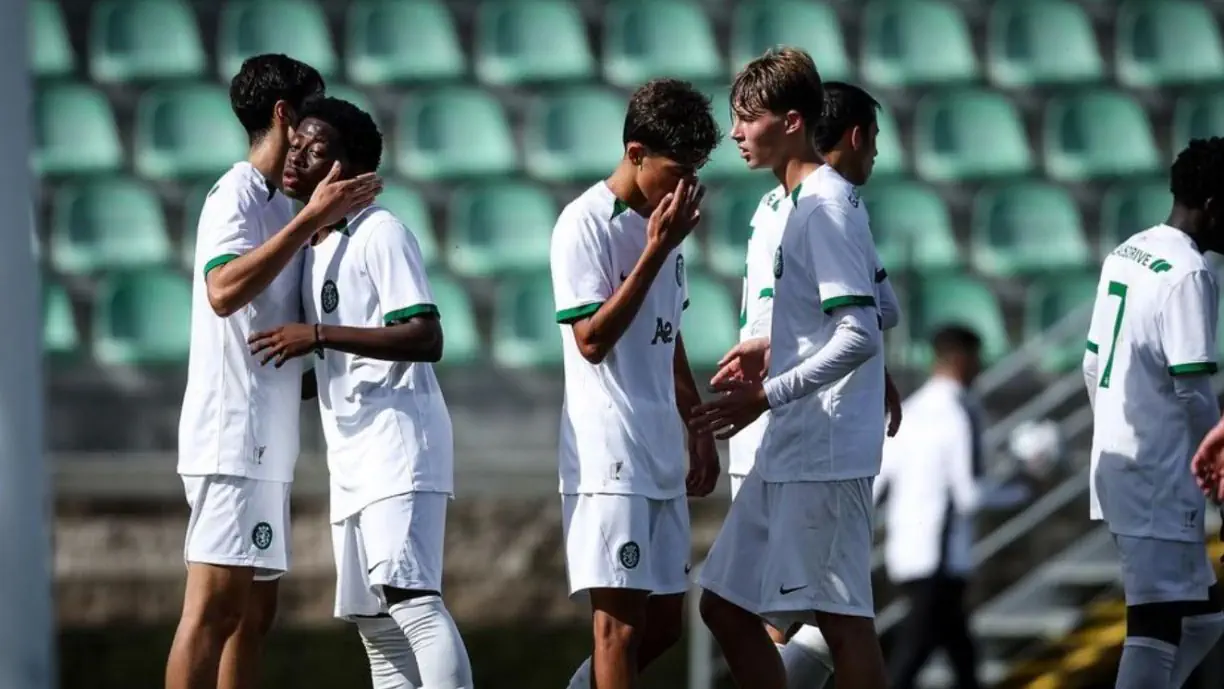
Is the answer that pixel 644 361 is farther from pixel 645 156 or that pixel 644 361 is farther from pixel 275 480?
pixel 275 480

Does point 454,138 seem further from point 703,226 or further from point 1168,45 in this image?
point 1168,45

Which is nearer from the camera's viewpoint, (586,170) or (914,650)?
(914,650)

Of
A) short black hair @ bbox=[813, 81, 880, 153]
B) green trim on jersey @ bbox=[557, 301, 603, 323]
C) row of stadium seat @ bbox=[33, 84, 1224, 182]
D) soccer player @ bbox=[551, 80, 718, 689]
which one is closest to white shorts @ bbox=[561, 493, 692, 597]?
soccer player @ bbox=[551, 80, 718, 689]

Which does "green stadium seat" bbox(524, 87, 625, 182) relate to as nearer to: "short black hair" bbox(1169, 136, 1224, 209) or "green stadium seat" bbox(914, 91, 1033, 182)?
"green stadium seat" bbox(914, 91, 1033, 182)

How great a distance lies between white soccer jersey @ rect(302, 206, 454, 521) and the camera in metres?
4.58

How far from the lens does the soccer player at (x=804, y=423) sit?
4.50m

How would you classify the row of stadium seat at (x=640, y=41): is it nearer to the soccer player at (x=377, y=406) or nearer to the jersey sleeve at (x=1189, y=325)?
the jersey sleeve at (x=1189, y=325)

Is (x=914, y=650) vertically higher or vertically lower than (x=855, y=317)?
lower

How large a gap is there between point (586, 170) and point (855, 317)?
6.89 metres

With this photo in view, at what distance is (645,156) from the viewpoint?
4.60m

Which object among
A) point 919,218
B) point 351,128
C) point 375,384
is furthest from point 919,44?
point 375,384

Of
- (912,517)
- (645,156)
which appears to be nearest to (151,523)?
(912,517)

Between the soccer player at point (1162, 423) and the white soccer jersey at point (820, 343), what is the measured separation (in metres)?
0.82

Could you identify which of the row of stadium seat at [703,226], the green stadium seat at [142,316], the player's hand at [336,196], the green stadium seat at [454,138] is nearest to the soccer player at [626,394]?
the player's hand at [336,196]
